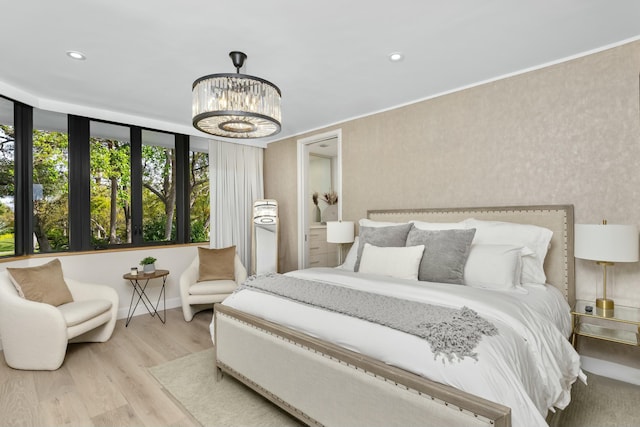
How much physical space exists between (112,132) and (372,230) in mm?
3353

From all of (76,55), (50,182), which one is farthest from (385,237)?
(50,182)

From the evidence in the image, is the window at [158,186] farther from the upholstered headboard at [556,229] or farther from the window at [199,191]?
the upholstered headboard at [556,229]

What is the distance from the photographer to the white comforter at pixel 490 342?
1.27 m

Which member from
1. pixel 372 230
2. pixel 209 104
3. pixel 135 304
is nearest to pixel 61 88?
pixel 209 104

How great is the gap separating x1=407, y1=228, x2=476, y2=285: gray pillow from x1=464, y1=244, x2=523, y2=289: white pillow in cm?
6

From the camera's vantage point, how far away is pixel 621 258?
2166 mm

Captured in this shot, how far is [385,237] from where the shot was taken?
3.08 meters

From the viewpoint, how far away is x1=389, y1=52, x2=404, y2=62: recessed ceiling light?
2568 millimetres

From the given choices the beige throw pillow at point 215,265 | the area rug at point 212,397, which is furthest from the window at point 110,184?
the area rug at point 212,397

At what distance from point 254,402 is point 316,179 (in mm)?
4787

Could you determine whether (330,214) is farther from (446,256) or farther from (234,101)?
(234,101)

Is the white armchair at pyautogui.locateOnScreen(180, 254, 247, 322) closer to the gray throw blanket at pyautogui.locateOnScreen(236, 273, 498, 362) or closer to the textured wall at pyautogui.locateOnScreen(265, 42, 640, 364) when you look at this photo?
the gray throw blanket at pyautogui.locateOnScreen(236, 273, 498, 362)

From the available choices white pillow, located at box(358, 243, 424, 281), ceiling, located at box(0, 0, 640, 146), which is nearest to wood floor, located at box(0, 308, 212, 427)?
white pillow, located at box(358, 243, 424, 281)

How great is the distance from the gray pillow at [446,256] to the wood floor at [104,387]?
1.87 metres
